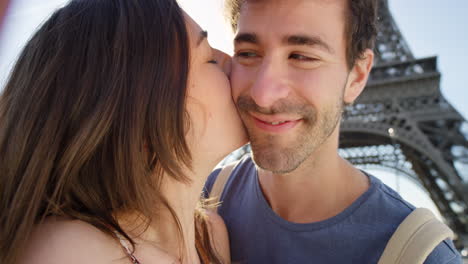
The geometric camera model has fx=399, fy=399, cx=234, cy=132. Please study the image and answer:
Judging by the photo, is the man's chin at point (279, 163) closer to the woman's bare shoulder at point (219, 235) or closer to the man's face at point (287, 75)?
the man's face at point (287, 75)

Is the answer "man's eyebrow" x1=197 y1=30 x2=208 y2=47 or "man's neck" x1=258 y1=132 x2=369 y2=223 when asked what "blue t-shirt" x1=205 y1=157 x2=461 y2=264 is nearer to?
"man's neck" x1=258 y1=132 x2=369 y2=223

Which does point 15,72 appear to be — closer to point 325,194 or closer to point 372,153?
point 325,194

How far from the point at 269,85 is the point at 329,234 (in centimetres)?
81

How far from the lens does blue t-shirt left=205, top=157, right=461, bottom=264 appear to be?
1.91 m

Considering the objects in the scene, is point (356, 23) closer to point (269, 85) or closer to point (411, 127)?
point (269, 85)

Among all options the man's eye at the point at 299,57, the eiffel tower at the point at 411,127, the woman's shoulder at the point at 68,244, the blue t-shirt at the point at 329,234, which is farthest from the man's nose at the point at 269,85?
the eiffel tower at the point at 411,127

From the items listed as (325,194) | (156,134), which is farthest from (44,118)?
(325,194)

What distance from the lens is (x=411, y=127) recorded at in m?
12.3

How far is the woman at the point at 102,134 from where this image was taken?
1319 mm

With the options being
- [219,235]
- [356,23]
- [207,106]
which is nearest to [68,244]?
[207,106]

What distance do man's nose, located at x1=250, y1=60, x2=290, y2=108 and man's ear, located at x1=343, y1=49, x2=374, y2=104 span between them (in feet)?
1.95

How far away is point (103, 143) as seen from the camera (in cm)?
148

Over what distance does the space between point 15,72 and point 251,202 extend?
1.47 meters

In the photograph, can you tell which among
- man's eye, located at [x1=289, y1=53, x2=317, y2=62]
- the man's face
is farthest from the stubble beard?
man's eye, located at [x1=289, y1=53, x2=317, y2=62]
